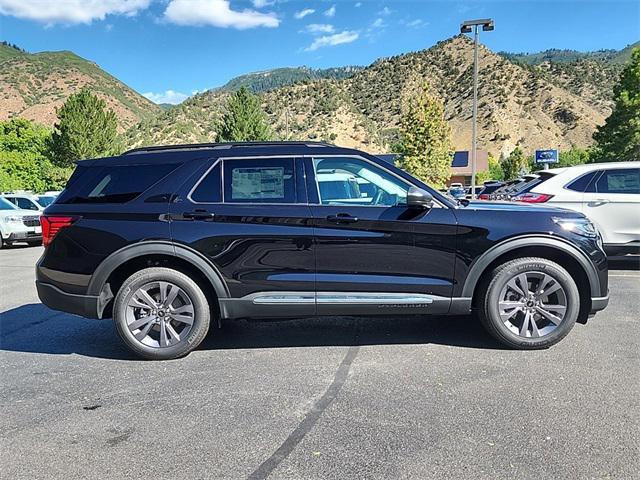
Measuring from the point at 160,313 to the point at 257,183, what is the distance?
1.42 m

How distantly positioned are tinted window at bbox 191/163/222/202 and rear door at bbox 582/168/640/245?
19.4ft

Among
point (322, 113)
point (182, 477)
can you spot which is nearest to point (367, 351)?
point (182, 477)

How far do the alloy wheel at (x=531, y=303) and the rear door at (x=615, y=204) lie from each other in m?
3.93

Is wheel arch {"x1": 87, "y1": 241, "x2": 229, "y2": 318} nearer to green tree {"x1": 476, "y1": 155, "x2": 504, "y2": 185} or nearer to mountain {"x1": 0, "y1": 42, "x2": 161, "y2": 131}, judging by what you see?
green tree {"x1": 476, "y1": 155, "x2": 504, "y2": 185}

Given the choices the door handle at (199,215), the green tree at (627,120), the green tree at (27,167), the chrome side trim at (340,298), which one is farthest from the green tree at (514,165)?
the door handle at (199,215)

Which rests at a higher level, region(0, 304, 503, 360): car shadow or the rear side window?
the rear side window

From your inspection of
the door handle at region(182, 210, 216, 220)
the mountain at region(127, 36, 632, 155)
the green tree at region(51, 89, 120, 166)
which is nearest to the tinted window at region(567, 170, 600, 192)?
the door handle at region(182, 210, 216, 220)

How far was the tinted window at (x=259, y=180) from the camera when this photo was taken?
4.46m

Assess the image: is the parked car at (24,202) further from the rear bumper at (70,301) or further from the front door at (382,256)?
the front door at (382,256)

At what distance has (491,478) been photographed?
8.60ft

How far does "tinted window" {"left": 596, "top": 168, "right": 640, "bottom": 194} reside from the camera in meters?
7.89

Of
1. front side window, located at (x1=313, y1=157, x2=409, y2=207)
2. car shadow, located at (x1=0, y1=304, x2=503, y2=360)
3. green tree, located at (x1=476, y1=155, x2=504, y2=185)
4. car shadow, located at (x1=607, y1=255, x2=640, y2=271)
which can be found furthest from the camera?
green tree, located at (x1=476, y1=155, x2=504, y2=185)

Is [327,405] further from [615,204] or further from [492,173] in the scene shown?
[492,173]

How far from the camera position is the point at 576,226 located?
177 inches
